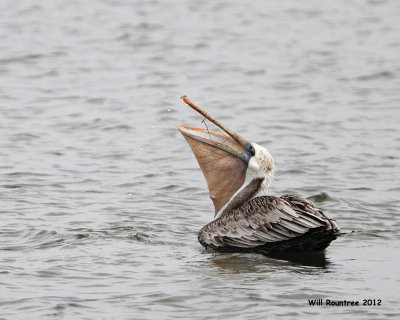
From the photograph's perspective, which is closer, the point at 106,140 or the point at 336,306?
the point at 336,306

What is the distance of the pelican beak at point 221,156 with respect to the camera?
7941 millimetres

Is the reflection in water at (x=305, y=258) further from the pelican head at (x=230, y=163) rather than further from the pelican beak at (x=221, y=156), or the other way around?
the pelican beak at (x=221, y=156)

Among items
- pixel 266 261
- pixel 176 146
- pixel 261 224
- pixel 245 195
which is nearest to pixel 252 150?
pixel 245 195

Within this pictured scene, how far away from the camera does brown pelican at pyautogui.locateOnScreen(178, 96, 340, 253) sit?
726 centimetres

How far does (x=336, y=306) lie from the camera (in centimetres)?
612

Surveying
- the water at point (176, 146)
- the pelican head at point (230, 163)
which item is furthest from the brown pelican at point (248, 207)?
the water at point (176, 146)

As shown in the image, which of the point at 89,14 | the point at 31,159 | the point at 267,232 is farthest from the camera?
the point at 89,14

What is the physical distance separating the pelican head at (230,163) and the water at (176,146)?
584 millimetres

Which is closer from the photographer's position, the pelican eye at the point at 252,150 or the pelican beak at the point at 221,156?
the pelican eye at the point at 252,150

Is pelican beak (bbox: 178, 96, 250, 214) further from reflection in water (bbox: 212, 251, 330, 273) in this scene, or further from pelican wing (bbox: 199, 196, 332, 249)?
reflection in water (bbox: 212, 251, 330, 273)

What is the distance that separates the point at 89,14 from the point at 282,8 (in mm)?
4212

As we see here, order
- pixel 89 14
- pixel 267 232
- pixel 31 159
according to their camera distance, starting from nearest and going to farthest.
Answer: pixel 267 232 < pixel 31 159 < pixel 89 14

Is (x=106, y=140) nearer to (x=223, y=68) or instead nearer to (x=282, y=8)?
(x=223, y=68)

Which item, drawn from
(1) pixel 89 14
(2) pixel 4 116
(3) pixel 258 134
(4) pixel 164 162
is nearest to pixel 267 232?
(4) pixel 164 162
